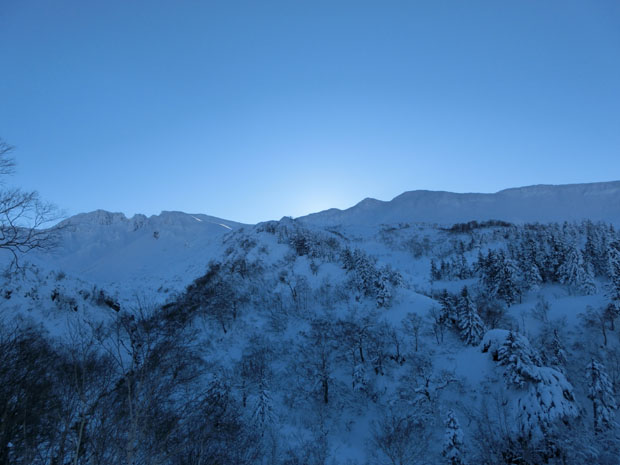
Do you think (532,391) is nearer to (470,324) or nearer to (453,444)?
(453,444)

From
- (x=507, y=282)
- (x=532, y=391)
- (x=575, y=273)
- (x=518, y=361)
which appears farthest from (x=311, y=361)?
(x=575, y=273)

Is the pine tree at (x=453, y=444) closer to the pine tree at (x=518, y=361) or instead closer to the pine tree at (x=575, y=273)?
the pine tree at (x=518, y=361)

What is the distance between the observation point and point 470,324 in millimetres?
38469

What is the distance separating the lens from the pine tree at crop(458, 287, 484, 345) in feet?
124

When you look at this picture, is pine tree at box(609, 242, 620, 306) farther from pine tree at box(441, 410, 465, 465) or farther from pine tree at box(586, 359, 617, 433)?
pine tree at box(441, 410, 465, 465)

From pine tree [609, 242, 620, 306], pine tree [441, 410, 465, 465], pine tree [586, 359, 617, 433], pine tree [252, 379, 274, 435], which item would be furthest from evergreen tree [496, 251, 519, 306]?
pine tree [252, 379, 274, 435]

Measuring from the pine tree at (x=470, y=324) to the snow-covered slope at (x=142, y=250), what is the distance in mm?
51195

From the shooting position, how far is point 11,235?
7.44 metres

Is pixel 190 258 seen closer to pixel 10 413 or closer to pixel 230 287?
pixel 230 287

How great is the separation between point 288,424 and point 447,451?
47.8 ft

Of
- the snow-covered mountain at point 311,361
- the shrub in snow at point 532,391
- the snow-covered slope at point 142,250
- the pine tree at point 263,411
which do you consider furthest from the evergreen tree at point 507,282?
the snow-covered slope at point 142,250

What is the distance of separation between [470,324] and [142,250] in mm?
95679

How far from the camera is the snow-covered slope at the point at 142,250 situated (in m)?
71.3

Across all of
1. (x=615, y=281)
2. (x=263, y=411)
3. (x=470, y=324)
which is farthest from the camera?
(x=615, y=281)
